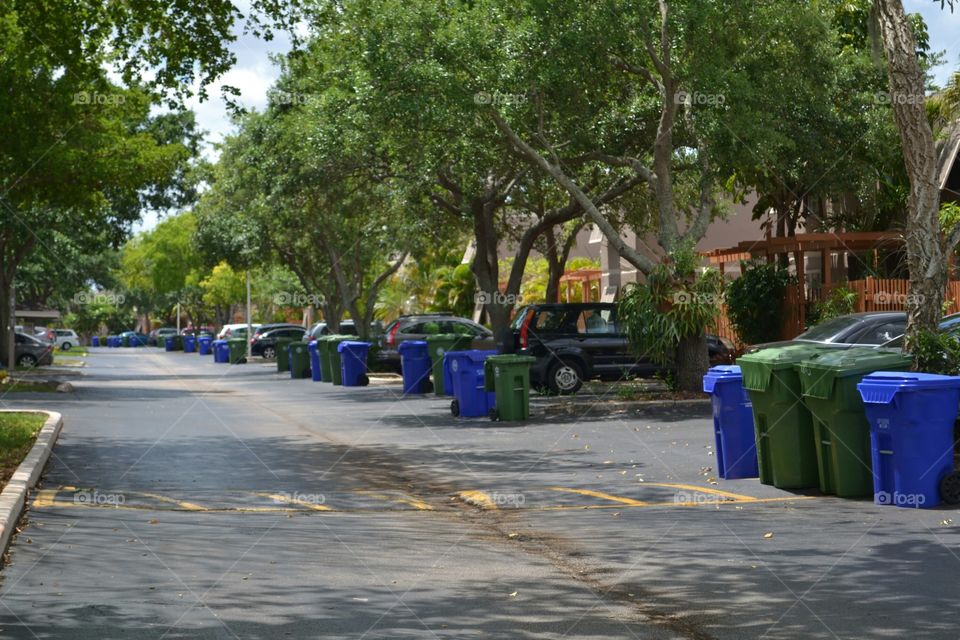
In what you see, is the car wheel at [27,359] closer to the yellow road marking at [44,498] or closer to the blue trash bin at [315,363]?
the blue trash bin at [315,363]

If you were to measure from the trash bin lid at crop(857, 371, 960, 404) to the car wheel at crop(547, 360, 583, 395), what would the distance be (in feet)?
46.3

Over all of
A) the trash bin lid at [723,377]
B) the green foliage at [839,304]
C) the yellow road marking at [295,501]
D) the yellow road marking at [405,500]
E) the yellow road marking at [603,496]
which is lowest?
the yellow road marking at [603,496]

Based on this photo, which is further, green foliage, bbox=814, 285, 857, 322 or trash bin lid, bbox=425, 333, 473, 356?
trash bin lid, bbox=425, 333, 473, 356

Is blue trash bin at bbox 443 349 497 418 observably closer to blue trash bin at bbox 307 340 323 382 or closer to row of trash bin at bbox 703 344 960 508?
row of trash bin at bbox 703 344 960 508

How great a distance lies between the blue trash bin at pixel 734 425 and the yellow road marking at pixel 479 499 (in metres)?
2.46

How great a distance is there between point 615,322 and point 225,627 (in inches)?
743

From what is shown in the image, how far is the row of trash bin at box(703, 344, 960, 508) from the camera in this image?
1034 centimetres

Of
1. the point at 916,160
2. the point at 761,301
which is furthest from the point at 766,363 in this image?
the point at 761,301

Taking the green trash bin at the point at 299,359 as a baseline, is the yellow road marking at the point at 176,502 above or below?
below

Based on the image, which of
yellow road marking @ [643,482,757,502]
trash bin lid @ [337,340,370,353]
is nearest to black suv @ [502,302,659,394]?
trash bin lid @ [337,340,370,353]

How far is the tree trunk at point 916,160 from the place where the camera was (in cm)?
1243

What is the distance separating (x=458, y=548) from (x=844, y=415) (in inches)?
148

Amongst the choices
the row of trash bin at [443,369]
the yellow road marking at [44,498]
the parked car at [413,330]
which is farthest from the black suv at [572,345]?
the yellow road marking at [44,498]

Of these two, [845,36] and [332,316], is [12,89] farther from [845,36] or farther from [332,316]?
[332,316]
